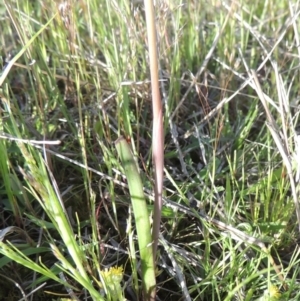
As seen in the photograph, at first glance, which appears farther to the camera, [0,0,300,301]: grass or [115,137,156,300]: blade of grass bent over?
[0,0,300,301]: grass

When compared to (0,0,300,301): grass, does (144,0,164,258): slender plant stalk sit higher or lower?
higher

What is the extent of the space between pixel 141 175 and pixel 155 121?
0.27 meters

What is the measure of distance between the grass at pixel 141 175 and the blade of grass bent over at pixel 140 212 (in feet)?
0.05

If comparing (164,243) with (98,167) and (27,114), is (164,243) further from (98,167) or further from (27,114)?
(27,114)

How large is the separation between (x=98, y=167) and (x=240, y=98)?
1.31 feet

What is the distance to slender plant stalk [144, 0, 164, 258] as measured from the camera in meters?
0.58

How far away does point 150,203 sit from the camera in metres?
0.86

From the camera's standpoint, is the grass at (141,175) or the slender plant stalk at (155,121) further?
the grass at (141,175)

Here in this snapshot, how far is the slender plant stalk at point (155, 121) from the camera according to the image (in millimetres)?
579

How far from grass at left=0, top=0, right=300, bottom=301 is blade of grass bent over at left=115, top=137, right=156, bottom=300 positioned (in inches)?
0.6

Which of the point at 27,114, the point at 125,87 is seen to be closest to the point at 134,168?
the point at 125,87

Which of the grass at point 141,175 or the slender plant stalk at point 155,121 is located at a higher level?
the slender plant stalk at point 155,121

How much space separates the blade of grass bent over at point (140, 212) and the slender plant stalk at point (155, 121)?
0.02 meters

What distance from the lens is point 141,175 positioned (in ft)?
2.95
